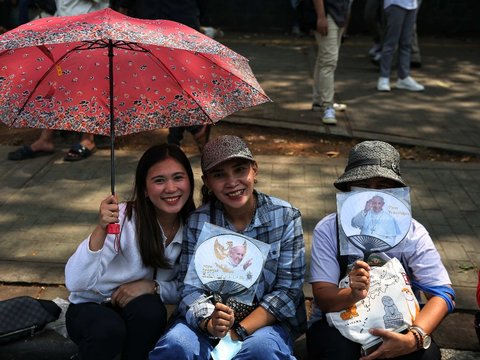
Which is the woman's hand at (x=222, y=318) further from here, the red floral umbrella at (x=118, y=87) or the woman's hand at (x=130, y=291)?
the red floral umbrella at (x=118, y=87)

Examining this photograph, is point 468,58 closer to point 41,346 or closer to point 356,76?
point 356,76

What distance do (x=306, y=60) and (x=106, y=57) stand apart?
8.00 m

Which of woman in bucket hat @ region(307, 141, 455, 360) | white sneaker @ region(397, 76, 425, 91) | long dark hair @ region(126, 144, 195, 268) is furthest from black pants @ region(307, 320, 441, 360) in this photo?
white sneaker @ region(397, 76, 425, 91)

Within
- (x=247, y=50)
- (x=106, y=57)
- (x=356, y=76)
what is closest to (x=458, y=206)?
(x=106, y=57)

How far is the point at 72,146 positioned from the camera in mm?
5953

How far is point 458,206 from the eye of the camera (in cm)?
484

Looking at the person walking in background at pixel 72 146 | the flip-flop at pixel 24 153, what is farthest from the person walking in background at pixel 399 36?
the flip-flop at pixel 24 153

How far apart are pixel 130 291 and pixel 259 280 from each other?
58 cm

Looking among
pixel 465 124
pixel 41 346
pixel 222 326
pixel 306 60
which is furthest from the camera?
pixel 306 60

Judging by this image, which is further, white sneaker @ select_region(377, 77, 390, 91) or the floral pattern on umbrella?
white sneaker @ select_region(377, 77, 390, 91)

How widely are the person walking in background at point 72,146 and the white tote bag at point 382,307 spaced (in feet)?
12.1

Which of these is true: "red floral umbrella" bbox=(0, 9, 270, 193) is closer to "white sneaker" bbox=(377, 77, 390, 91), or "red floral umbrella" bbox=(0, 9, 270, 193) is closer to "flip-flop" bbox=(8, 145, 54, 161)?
"flip-flop" bbox=(8, 145, 54, 161)

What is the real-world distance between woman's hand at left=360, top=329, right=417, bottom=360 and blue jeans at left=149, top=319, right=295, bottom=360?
14.1 inches

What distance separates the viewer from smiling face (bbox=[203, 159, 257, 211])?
2816 millimetres
